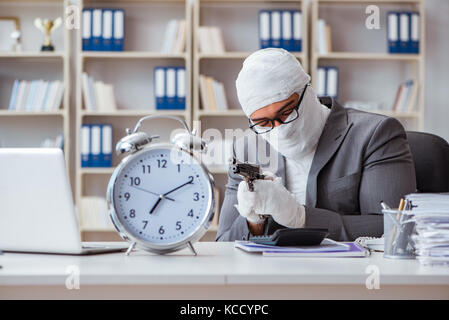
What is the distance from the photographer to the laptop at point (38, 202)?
3.89ft

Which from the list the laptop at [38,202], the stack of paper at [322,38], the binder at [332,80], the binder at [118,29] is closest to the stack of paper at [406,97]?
the binder at [332,80]

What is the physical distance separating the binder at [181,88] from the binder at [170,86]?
0.02 m

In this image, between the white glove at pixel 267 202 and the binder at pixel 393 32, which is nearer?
the white glove at pixel 267 202

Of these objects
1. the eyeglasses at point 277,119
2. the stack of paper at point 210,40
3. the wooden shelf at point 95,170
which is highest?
the stack of paper at point 210,40

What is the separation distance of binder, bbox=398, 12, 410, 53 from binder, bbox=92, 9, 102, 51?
2015 millimetres

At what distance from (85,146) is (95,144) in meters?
0.07

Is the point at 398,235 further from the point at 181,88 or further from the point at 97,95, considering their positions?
the point at 97,95

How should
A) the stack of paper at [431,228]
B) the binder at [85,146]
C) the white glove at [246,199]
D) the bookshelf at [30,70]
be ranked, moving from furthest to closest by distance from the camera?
the bookshelf at [30,70] → the binder at [85,146] → the white glove at [246,199] → the stack of paper at [431,228]

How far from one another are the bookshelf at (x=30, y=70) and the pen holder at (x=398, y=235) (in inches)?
136

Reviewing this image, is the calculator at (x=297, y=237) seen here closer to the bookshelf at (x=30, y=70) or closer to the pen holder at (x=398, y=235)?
the pen holder at (x=398, y=235)

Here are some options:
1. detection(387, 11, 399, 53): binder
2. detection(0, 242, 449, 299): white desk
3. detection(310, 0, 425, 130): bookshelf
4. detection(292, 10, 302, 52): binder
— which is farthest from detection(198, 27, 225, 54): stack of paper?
detection(0, 242, 449, 299): white desk

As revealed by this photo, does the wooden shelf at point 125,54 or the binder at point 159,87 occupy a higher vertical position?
the wooden shelf at point 125,54

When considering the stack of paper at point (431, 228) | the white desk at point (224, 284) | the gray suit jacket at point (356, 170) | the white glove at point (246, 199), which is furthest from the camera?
the gray suit jacket at point (356, 170)

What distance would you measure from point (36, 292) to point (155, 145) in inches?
16.7
